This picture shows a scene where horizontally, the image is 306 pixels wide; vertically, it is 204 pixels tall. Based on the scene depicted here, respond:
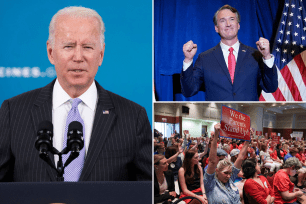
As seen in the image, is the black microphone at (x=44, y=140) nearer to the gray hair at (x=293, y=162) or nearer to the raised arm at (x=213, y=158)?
the raised arm at (x=213, y=158)

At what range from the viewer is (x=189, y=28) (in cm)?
260

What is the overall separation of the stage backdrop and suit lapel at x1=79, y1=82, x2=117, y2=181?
18 cm

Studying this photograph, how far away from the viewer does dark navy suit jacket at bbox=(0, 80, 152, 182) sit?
2346 millimetres

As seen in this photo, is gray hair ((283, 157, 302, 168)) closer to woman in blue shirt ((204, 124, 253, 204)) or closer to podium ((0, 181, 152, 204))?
woman in blue shirt ((204, 124, 253, 204))

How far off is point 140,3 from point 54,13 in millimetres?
782

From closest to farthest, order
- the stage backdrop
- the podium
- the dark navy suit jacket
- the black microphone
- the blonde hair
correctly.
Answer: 1. the black microphone
2. the podium
3. the blonde hair
4. the dark navy suit jacket
5. the stage backdrop

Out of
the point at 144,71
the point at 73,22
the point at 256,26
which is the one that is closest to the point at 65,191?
the point at 144,71

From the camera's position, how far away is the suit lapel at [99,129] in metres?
2.36

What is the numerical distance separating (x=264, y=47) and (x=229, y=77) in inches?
14.9

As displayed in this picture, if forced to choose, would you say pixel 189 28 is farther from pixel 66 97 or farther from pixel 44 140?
pixel 44 140

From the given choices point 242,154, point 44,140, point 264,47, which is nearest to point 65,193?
point 44,140

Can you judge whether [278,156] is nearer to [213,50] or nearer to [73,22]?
[213,50]

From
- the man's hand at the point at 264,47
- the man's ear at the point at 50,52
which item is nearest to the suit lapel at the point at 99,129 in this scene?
the man's ear at the point at 50,52

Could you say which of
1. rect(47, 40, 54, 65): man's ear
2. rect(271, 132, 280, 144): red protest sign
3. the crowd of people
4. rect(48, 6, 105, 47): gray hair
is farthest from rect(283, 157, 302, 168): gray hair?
rect(47, 40, 54, 65): man's ear
